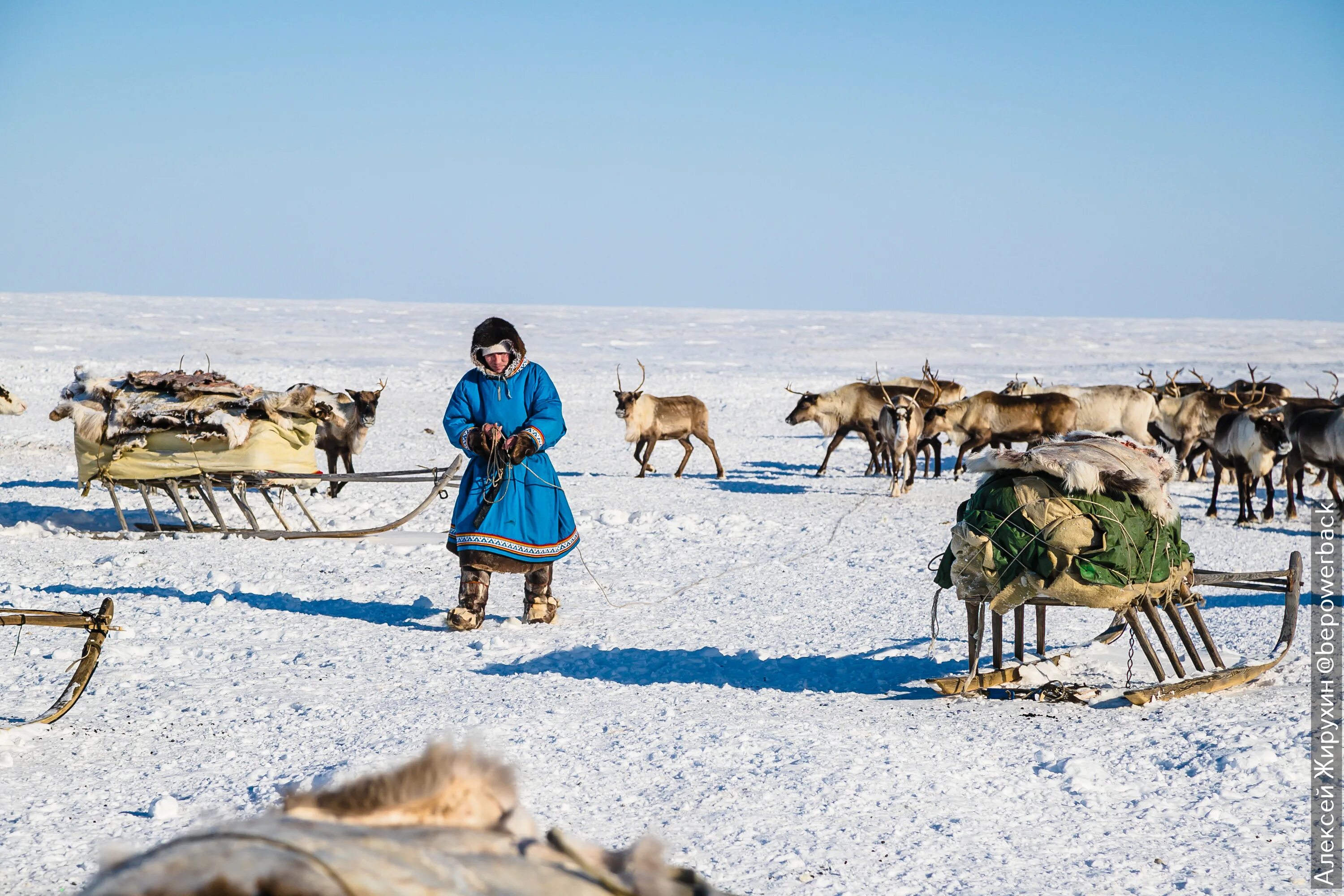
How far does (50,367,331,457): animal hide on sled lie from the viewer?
355 inches

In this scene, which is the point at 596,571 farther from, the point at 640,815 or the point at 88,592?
the point at 640,815

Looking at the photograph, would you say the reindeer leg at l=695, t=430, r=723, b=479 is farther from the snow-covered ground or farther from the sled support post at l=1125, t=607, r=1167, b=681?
the sled support post at l=1125, t=607, r=1167, b=681

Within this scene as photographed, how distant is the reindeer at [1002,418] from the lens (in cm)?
1552

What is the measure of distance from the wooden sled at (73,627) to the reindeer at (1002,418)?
12.4 meters

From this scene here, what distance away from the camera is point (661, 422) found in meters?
15.2

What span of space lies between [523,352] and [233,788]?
3.24m

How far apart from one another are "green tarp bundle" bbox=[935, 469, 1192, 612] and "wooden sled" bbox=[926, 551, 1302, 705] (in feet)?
0.34

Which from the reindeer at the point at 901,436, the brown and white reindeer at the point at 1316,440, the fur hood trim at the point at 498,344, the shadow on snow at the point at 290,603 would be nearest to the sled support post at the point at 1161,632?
the fur hood trim at the point at 498,344

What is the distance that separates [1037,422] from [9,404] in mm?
12066

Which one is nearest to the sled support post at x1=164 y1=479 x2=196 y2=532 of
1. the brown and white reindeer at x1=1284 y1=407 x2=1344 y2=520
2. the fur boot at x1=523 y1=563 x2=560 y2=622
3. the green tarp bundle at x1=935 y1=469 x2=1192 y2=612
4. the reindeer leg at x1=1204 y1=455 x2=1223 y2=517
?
the fur boot at x1=523 y1=563 x2=560 y2=622

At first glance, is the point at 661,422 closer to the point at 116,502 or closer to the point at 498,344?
the point at 116,502

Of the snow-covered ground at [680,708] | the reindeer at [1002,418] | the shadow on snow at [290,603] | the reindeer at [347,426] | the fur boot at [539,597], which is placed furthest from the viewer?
the reindeer at [1002,418]

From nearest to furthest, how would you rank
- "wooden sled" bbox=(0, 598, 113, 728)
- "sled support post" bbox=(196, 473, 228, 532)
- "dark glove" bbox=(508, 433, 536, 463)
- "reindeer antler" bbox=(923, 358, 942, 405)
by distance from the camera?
1. "wooden sled" bbox=(0, 598, 113, 728)
2. "dark glove" bbox=(508, 433, 536, 463)
3. "sled support post" bbox=(196, 473, 228, 532)
4. "reindeer antler" bbox=(923, 358, 942, 405)

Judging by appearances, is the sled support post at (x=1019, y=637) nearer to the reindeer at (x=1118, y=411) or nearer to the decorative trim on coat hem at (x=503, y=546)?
the decorative trim on coat hem at (x=503, y=546)
